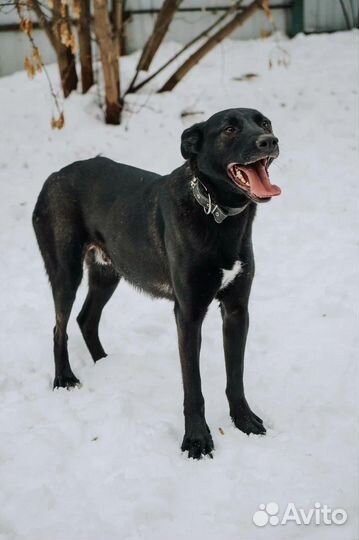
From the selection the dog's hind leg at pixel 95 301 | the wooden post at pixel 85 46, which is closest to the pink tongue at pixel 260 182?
the dog's hind leg at pixel 95 301

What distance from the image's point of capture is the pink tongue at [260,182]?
113 inches

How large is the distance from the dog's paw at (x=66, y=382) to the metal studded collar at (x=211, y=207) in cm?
155

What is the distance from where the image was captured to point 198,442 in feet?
10.5

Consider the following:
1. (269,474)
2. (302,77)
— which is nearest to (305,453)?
(269,474)

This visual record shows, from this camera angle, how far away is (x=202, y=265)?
3.17 metres

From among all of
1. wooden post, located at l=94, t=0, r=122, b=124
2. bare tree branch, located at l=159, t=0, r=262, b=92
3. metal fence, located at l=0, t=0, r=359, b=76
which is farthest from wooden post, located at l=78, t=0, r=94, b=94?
metal fence, located at l=0, t=0, r=359, b=76

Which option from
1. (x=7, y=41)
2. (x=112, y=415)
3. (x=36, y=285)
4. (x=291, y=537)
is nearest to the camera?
(x=291, y=537)

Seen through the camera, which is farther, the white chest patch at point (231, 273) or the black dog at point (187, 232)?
the white chest patch at point (231, 273)

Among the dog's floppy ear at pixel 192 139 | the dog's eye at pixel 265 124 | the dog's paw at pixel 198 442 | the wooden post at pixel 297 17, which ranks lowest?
the dog's paw at pixel 198 442

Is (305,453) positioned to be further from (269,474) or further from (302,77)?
(302,77)

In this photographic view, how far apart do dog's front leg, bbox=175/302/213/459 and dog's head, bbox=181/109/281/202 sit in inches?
26.9

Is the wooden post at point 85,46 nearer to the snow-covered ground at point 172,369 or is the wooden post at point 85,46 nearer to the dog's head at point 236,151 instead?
the snow-covered ground at point 172,369

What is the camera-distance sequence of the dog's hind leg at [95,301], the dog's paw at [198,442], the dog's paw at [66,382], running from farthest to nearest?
the dog's hind leg at [95,301] → the dog's paw at [66,382] → the dog's paw at [198,442]

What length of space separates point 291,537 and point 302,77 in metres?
7.38
